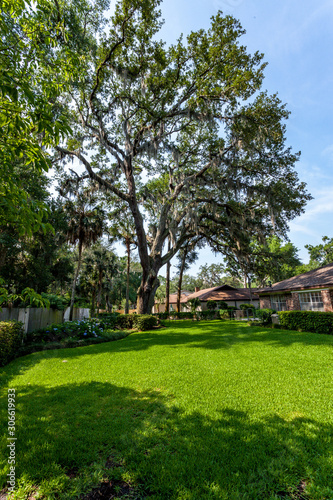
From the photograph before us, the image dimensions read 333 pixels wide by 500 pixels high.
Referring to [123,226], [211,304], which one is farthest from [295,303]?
[123,226]

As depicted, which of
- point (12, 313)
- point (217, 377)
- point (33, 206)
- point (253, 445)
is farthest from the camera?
point (12, 313)

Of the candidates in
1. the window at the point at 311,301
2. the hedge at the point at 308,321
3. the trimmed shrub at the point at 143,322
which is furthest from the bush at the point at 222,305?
the trimmed shrub at the point at 143,322

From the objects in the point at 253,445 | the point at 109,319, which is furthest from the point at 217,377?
the point at 109,319

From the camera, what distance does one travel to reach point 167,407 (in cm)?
366

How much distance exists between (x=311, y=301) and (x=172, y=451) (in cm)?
1792

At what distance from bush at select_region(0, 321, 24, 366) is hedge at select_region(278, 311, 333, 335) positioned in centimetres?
1368

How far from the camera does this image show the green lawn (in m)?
2.16

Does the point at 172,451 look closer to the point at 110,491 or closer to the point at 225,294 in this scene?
the point at 110,491

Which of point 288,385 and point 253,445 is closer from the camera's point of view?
point 253,445

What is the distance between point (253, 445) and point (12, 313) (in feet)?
33.7

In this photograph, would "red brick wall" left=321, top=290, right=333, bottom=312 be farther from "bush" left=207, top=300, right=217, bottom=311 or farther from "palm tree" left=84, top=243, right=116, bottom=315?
"palm tree" left=84, top=243, right=116, bottom=315

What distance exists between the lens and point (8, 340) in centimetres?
709

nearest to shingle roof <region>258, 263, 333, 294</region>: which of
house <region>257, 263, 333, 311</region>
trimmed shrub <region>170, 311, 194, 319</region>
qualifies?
house <region>257, 263, 333, 311</region>

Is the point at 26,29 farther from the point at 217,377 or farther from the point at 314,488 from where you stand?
the point at 217,377
